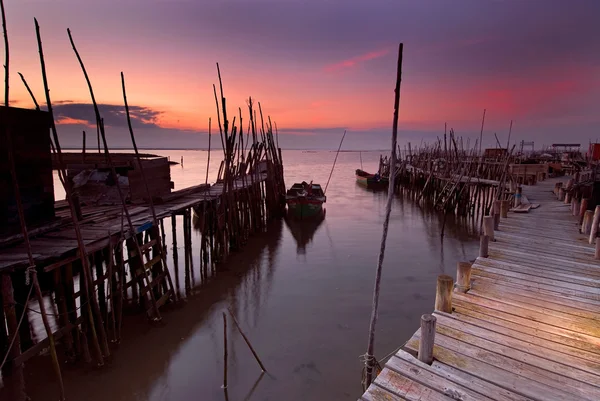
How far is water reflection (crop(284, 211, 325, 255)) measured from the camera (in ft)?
49.7

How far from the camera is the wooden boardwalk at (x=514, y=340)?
11.9ft

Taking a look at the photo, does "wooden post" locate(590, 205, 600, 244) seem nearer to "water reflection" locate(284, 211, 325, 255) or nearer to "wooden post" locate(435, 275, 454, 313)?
"wooden post" locate(435, 275, 454, 313)

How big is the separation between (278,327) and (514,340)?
4.97 metres

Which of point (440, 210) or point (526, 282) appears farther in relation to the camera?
point (440, 210)

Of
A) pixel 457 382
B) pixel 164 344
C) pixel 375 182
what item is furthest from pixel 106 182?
pixel 375 182

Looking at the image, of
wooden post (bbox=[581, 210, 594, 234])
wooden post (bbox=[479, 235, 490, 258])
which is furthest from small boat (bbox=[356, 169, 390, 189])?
wooden post (bbox=[479, 235, 490, 258])

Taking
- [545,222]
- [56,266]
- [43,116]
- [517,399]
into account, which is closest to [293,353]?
[517,399]

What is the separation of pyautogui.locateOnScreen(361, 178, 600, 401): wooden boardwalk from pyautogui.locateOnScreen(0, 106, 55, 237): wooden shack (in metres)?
7.27

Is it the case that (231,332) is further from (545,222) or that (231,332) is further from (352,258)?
(545,222)

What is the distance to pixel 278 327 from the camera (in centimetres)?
785

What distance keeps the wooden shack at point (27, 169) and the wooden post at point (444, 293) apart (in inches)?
313

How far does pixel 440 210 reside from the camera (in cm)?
2241

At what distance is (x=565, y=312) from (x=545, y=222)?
695 centimetres

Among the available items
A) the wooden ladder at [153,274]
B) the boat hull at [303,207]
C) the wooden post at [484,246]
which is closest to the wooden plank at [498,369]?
the wooden post at [484,246]
